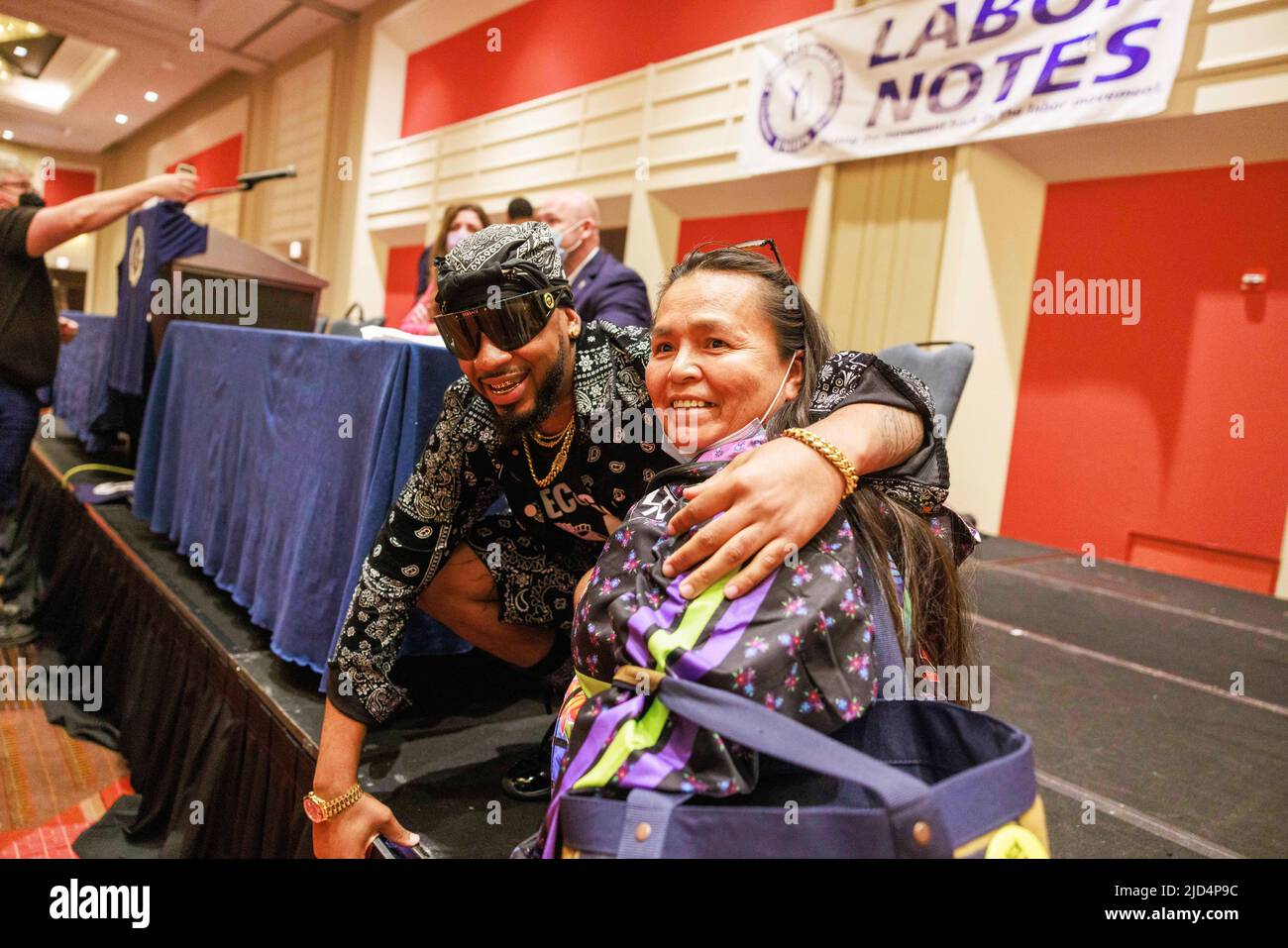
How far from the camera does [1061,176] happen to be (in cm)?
363

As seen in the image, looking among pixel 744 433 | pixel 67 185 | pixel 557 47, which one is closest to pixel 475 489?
pixel 744 433

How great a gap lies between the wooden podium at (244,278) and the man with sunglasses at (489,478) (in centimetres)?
210

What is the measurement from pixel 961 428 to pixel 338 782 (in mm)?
3361

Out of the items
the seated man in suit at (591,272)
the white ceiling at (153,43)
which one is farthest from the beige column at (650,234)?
the white ceiling at (153,43)

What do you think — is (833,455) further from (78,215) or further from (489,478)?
(78,215)

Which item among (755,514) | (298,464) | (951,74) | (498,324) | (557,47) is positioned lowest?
(298,464)

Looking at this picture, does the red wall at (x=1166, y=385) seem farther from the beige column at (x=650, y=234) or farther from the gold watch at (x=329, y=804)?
the gold watch at (x=329, y=804)

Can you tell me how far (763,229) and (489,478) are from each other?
A: 3.95 meters

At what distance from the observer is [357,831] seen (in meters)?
0.98

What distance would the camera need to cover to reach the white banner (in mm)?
2889

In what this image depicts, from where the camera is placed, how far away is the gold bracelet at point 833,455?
666 mm

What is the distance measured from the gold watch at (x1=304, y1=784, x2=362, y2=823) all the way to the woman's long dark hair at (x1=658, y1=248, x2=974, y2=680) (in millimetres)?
705

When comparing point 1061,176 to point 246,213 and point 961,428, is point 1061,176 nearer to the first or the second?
point 961,428

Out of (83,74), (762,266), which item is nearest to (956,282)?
(762,266)
